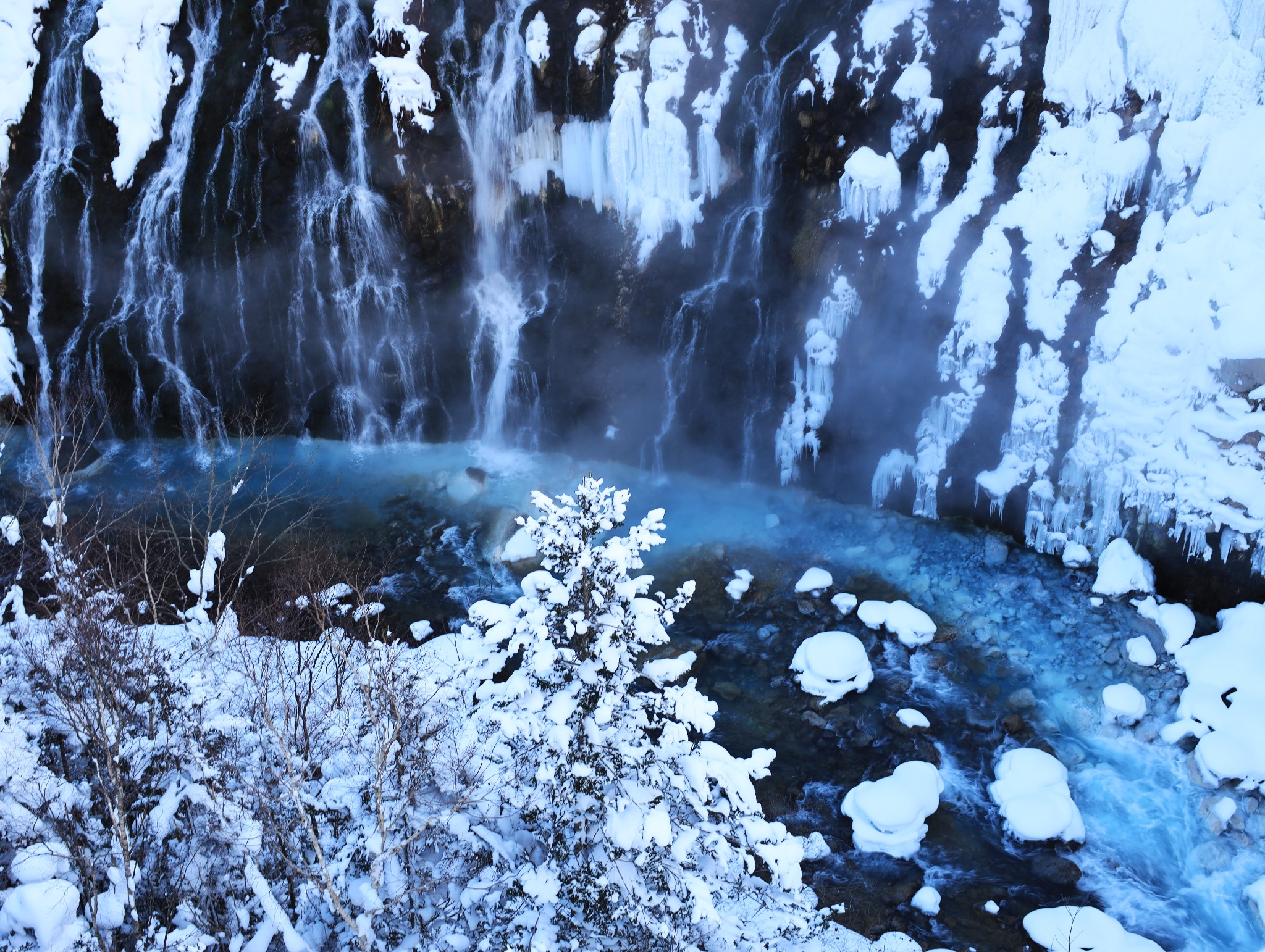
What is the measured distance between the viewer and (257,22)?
55.3 ft

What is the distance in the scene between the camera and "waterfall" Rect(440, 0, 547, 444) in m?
16.5

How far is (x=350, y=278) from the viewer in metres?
17.6

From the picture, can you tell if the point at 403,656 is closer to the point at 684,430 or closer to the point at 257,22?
the point at 684,430

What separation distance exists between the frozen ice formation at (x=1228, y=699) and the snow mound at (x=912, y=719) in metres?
3.11

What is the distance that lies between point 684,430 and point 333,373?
320 inches

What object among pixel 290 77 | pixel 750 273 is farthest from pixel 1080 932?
pixel 290 77

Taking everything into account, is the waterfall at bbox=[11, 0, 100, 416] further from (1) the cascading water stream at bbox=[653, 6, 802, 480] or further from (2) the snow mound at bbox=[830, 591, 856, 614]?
(2) the snow mound at bbox=[830, 591, 856, 614]

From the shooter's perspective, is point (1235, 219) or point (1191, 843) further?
point (1235, 219)

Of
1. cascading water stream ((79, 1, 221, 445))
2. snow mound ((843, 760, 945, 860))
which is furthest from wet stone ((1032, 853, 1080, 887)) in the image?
cascading water stream ((79, 1, 221, 445))

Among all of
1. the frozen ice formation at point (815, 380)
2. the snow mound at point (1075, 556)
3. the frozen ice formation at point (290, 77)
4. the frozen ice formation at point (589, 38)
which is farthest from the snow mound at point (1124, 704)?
the frozen ice formation at point (290, 77)

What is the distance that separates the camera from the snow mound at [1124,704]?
11281mm

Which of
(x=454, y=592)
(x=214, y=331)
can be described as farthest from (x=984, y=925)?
(x=214, y=331)

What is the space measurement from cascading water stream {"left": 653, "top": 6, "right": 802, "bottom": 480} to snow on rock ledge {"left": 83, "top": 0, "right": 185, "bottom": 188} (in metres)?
11.6

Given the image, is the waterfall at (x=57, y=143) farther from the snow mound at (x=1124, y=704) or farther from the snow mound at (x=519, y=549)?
the snow mound at (x=1124, y=704)
